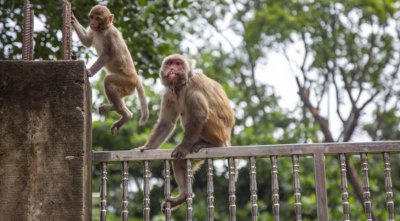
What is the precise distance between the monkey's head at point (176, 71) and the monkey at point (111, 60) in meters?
0.67

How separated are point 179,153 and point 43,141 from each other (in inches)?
56.5

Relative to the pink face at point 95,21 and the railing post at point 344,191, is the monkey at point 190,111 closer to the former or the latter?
the pink face at point 95,21

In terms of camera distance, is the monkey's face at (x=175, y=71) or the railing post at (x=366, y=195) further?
the monkey's face at (x=175, y=71)

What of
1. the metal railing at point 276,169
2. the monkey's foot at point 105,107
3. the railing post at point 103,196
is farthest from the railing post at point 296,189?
the monkey's foot at point 105,107

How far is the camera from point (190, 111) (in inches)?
269

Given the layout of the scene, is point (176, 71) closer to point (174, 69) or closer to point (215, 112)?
point (174, 69)

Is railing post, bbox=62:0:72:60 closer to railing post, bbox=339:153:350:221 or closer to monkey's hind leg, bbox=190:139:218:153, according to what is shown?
monkey's hind leg, bbox=190:139:218:153

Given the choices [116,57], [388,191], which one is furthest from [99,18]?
[388,191]

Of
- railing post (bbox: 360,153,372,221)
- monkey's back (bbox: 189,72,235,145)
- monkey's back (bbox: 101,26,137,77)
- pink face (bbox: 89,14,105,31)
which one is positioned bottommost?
railing post (bbox: 360,153,372,221)

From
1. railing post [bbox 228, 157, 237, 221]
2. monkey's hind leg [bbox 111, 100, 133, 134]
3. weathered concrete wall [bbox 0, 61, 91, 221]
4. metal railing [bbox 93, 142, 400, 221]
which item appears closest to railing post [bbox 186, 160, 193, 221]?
metal railing [bbox 93, 142, 400, 221]

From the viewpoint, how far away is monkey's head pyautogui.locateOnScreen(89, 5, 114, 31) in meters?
7.47

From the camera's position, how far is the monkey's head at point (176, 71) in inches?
273

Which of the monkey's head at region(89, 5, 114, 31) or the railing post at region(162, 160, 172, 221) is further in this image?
the monkey's head at region(89, 5, 114, 31)

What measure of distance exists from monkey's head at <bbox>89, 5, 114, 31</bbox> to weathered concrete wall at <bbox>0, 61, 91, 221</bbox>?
1.89 metres
